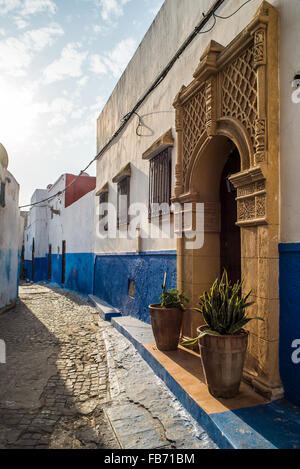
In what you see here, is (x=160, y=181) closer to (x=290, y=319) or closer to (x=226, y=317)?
(x=226, y=317)

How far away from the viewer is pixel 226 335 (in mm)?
2676

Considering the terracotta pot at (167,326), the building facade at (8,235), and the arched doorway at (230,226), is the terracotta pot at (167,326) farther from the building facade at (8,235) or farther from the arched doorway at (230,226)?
the building facade at (8,235)

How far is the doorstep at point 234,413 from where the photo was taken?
2.15 m

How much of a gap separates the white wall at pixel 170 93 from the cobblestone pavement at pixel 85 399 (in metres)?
1.87

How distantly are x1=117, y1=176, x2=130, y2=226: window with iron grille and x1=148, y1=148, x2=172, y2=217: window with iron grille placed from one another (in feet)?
5.06

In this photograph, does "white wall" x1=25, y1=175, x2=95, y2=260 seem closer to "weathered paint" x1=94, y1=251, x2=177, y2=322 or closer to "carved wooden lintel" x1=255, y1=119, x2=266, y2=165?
"weathered paint" x1=94, y1=251, x2=177, y2=322

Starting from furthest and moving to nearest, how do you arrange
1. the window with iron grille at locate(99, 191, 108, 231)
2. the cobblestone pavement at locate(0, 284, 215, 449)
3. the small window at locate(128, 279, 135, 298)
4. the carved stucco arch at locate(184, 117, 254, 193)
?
1. the window with iron grille at locate(99, 191, 108, 231)
2. the small window at locate(128, 279, 135, 298)
3. the carved stucco arch at locate(184, 117, 254, 193)
4. the cobblestone pavement at locate(0, 284, 215, 449)

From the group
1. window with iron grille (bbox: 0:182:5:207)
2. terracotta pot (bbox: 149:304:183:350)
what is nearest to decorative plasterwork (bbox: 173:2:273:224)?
terracotta pot (bbox: 149:304:183:350)

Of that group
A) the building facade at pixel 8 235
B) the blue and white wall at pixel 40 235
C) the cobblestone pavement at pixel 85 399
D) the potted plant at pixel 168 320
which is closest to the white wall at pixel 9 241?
the building facade at pixel 8 235

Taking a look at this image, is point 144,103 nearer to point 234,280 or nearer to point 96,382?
point 234,280

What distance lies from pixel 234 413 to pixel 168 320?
1.64 metres

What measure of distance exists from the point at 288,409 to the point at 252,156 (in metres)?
2.21

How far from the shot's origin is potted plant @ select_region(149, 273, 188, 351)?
403cm

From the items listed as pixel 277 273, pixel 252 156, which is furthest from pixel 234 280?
pixel 252 156
